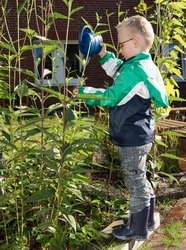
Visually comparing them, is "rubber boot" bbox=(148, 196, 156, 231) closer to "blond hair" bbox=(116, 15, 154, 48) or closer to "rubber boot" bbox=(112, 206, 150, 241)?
"rubber boot" bbox=(112, 206, 150, 241)

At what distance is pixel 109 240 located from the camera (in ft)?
11.2

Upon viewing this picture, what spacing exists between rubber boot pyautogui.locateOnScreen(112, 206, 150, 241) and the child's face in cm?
109

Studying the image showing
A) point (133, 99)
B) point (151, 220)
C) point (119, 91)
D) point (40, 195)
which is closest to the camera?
point (40, 195)

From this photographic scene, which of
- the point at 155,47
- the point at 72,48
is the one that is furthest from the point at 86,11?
the point at 155,47

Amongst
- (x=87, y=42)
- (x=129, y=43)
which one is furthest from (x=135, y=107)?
(x=87, y=42)

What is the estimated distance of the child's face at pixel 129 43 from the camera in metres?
3.26

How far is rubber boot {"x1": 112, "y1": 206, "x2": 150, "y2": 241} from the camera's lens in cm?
338

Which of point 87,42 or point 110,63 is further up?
point 87,42

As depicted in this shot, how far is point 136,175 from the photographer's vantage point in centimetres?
334

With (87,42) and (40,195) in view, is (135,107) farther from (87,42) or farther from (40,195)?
(40,195)

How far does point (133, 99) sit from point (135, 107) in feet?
0.18

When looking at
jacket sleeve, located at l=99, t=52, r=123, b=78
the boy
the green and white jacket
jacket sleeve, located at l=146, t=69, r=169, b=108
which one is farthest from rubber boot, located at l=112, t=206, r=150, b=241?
jacket sleeve, located at l=99, t=52, r=123, b=78

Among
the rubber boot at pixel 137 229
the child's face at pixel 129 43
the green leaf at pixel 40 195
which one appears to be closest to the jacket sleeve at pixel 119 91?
the child's face at pixel 129 43

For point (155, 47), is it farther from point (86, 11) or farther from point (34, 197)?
point (86, 11)
